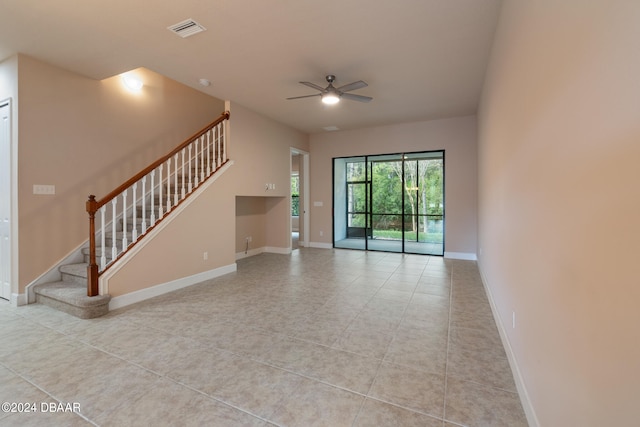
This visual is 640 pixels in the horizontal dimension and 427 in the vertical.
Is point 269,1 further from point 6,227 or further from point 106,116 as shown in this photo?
point 6,227

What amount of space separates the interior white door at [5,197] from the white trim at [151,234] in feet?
4.63

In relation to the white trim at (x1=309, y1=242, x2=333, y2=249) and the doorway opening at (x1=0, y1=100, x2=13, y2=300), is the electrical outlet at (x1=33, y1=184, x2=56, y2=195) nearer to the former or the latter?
the doorway opening at (x1=0, y1=100, x2=13, y2=300)

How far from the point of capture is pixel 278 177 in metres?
6.52

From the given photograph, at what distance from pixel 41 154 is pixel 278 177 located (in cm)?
389

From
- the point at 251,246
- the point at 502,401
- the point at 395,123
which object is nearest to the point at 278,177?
the point at 251,246

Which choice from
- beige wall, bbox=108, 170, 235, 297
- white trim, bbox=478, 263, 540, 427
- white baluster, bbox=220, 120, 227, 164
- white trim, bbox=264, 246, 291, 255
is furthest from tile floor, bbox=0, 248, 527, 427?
white trim, bbox=264, 246, 291, 255

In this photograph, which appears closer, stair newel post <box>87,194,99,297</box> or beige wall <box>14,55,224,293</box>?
stair newel post <box>87,194,99,297</box>

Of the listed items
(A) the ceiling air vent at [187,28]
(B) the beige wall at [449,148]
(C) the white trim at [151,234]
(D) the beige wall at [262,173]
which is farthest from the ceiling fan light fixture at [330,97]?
(B) the beige wall at [449,148]

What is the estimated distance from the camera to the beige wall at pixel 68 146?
11.6 feet

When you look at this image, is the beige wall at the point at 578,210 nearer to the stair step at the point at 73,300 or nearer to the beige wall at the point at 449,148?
the stair step at the point at 73,300

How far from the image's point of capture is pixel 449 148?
6.32m

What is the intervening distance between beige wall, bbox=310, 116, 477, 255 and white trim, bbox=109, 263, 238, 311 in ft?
14.1

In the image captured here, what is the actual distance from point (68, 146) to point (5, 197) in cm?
94

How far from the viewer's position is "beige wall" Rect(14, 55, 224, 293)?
139 inches
